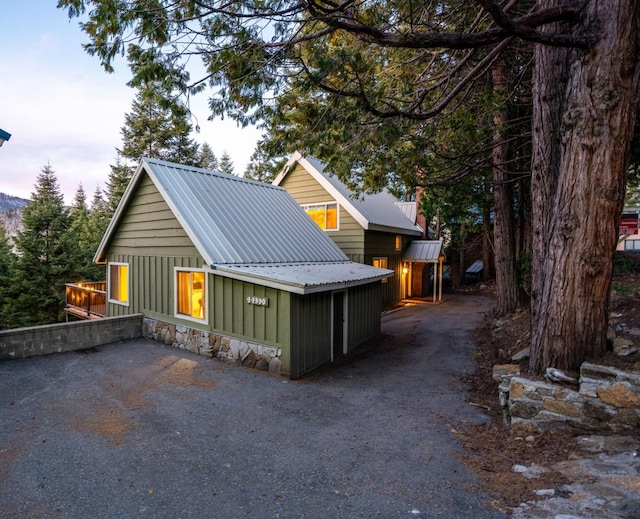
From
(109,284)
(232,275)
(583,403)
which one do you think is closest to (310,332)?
(232,275)

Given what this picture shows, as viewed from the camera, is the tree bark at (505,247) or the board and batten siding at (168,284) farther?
the tree bark at (505,247)

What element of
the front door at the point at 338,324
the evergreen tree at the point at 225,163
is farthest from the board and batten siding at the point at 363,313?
the evergreen tree at the point at 225,163

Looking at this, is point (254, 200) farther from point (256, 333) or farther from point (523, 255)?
point (523, 255)

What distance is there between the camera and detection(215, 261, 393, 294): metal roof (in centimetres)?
717

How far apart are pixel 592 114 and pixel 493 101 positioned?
3050mm

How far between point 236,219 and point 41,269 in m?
13.7

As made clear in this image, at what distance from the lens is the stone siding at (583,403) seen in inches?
167

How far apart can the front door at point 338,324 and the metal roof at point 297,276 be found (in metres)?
0.62

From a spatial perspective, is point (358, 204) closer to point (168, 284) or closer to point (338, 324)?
point (338, 324)

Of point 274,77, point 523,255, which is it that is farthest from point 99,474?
point 523,255

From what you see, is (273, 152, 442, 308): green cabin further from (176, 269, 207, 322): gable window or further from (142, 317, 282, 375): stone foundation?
(142, 317, 282, 375): stone foundation

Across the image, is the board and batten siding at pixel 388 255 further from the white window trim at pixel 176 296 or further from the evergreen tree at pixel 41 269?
the evergreen tree at pixel 41 269

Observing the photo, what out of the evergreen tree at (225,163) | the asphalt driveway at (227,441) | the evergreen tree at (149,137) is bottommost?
the asphalt driveway at (227,441)

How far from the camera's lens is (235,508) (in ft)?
11.0
